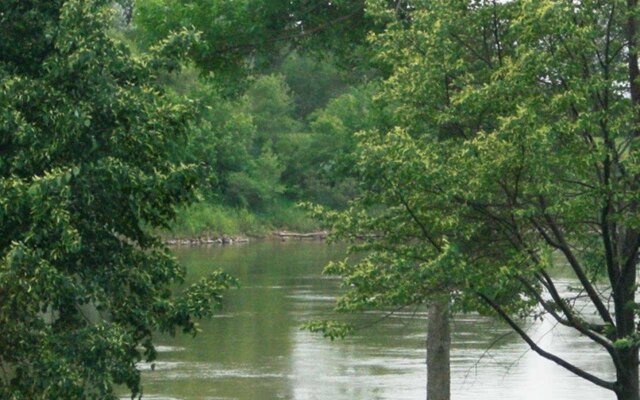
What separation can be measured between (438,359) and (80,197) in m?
8.97

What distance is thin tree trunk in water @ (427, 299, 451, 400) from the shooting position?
59.3ft

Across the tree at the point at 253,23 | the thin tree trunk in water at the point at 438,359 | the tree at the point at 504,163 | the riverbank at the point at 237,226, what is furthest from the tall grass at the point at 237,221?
the tree at the point at 504,163

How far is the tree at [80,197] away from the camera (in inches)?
381

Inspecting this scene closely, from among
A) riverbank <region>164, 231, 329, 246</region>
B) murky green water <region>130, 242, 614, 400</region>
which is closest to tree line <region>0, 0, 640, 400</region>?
murky green water <region>130, 242, 614, 400</region>

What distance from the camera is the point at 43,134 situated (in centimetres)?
1014

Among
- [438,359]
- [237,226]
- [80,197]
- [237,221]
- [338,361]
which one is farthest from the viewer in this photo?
[237,221]

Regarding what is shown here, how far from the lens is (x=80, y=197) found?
1000 cm

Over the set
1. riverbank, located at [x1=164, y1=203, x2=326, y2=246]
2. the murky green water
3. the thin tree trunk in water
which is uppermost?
riverbank, located at [x1=164, y1=203, x2=326, y2=246]

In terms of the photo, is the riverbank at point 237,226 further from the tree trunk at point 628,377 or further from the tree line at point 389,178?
the tree trunk at point 628,377

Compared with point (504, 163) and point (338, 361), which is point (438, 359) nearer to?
point (504, 163)

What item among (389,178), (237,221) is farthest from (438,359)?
(237,221)

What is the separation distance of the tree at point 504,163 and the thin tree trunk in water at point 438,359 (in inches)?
173

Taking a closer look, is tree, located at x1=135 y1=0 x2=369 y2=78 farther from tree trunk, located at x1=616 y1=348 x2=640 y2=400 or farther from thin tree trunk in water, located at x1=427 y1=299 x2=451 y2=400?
tree trunk, located at x1=616 y1=348 x2=640 y2=400

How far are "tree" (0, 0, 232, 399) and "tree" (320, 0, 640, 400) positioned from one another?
219 centimetres
